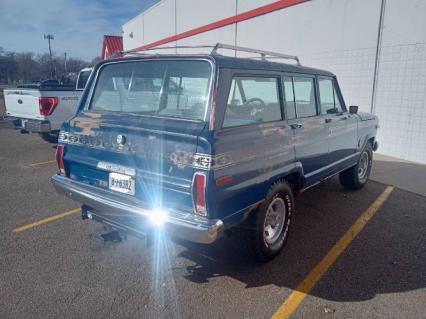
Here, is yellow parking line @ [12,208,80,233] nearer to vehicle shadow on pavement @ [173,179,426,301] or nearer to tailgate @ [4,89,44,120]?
vehicle shadow on pavement @ [173,179,426,301]

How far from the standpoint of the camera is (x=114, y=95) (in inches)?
140

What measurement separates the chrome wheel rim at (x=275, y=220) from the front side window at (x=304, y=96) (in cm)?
104

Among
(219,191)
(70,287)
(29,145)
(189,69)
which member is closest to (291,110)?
(189,69)

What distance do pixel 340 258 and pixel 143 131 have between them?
2.41m

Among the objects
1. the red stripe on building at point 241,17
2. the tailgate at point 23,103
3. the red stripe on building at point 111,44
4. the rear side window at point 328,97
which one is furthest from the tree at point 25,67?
the rear side window at point 328,97

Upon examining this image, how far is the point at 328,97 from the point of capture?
473 cm

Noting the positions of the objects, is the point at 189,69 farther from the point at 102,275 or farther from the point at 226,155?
the point at 102,275

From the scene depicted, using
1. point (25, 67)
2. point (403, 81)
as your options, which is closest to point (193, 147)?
point (403, 81)

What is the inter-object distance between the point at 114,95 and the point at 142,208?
1360mm

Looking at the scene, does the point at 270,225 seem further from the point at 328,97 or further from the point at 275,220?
the point at 328,97

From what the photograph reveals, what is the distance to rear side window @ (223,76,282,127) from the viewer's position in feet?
9.71

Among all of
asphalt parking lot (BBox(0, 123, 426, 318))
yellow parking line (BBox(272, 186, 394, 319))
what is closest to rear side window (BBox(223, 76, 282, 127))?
asphalt parking lot (BBox(0, 123, 426, 318))

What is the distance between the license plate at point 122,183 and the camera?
298 cm

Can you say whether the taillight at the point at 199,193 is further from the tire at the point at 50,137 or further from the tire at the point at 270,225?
the tire at the point at 50,137
